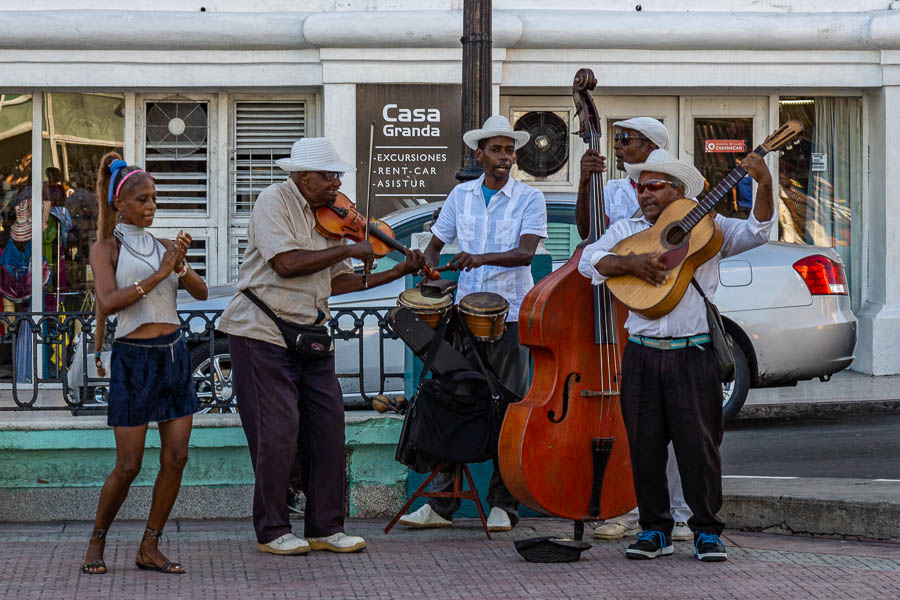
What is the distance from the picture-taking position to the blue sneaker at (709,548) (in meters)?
6.01

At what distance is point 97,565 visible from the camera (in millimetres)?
5863

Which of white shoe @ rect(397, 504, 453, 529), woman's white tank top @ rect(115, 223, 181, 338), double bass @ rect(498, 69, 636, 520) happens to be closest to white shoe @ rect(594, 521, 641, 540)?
double bass @ rect(498, 69, 636, 520)

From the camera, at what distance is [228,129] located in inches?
520

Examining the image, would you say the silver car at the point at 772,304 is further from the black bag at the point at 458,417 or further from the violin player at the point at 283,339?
the violin player at the point at 283,339

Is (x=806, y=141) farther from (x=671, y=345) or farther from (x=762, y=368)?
(x=671, y=345)

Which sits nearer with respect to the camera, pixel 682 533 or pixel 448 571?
pixel 448 571

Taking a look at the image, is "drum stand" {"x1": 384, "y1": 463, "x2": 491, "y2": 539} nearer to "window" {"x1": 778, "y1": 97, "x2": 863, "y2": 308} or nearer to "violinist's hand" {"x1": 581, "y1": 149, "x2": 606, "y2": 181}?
"violinist's hand" {"x1": 581, "y1": 149, "x2": 606, "y2": 181}

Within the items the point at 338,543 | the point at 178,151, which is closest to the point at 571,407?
the point at 338,543

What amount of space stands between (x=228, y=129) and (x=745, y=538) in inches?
308

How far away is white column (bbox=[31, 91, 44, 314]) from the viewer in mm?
12906

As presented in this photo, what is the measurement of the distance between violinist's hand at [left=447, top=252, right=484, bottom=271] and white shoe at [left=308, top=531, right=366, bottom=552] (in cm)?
132

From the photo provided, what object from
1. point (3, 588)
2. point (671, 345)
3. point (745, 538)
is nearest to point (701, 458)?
point (671, 345)

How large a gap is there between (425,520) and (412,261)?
147 cm

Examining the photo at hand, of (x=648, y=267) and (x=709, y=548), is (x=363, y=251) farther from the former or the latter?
(x=709, y=548)
